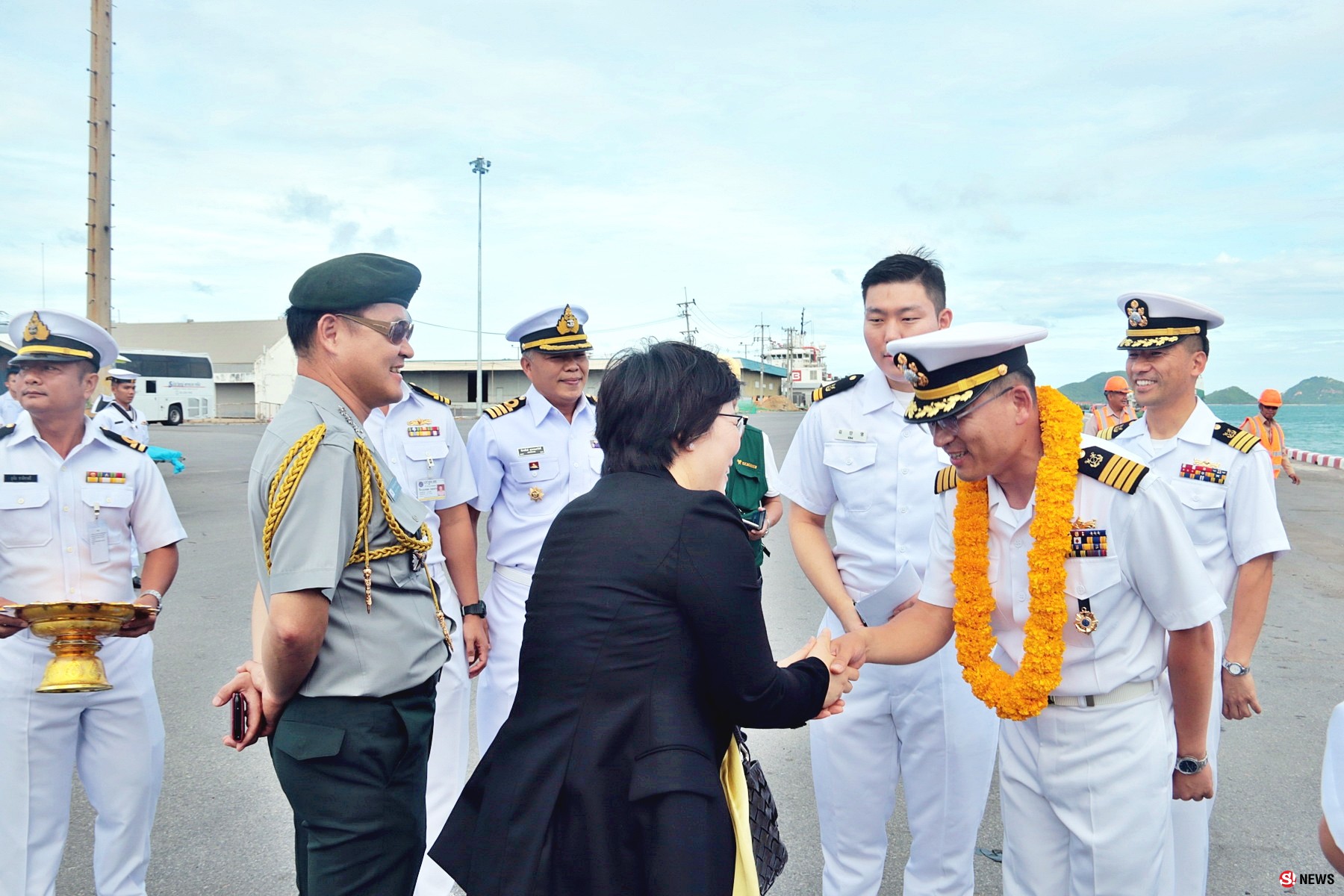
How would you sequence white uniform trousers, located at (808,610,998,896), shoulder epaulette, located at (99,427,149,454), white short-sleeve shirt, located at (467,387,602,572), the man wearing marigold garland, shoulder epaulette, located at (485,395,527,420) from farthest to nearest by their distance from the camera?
shoulder epaulette, located at (485,395,527,420) → white short-sleeve shirt, located at (467,387,602,572) → shoulder epaulette, located at (99,427,149,454) → white uniform trousers, located at (808,610,998,896) → the man wearing marigold garland

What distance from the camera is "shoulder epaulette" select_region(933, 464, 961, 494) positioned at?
8.89ft

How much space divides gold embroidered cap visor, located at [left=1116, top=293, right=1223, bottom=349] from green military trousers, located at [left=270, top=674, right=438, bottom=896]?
3116mm

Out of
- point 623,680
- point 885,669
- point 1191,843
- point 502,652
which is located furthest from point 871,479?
point 502,652

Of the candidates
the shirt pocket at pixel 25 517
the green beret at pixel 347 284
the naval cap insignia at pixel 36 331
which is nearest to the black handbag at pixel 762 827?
the green beret at pixel 347 284

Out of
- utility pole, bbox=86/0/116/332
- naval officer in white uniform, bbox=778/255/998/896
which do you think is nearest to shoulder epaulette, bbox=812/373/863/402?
naval officer in white uniform, bbox=778/255/998/896

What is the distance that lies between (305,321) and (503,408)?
206 cm

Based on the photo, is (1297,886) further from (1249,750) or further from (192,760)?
(192,760)

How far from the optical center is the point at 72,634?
2641 millimetres

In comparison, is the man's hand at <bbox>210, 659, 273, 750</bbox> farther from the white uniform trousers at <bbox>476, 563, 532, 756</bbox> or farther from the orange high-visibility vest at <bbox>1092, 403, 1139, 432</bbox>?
the orange high-visibility vest at <bbox>1092, 403, 1139, 432</bbox>

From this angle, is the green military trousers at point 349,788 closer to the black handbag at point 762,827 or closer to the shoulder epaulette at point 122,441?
the black handbag at point 762,827

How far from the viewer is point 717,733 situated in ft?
6.46

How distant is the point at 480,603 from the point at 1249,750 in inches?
161

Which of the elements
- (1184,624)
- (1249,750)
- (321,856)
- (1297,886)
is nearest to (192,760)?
(321,856)

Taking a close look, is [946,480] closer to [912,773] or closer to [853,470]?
[853,470]
